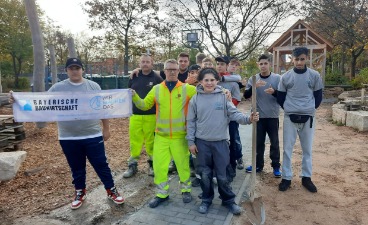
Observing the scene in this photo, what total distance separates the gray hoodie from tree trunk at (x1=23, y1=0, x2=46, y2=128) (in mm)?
6350

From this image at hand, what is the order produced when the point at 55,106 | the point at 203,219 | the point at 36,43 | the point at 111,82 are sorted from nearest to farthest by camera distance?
the point at 203,219 → the point at 55,106 → the point at 36,43 → the point at 111,82

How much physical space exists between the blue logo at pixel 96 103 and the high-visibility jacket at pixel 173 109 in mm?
749

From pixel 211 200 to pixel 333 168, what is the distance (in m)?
3.10

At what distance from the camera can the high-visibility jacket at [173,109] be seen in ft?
13.3

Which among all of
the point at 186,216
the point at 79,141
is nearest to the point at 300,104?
the point at 186,216

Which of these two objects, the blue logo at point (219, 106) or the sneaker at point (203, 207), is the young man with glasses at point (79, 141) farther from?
the blue logo at point (219, 106)

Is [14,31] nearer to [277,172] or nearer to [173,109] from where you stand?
[173,109]

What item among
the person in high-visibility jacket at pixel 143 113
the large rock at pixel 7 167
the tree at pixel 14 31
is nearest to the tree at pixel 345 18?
the person in high-visibility jacket at pixel 143 113

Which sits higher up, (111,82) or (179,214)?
(111,82)

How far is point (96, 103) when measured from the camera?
401 cm

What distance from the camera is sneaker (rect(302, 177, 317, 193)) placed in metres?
4.62

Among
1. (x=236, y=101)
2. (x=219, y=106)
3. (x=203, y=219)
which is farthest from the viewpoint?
(x=236, y=101)

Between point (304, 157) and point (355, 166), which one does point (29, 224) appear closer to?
point (304, 157)

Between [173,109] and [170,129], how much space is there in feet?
0.90
